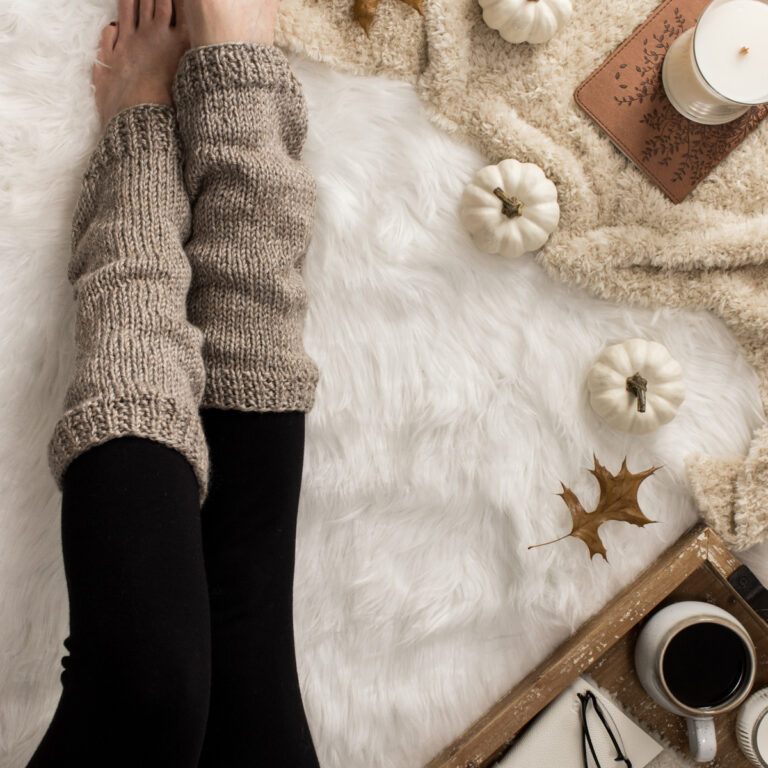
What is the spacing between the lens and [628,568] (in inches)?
34.6

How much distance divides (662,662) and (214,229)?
0.70 metres

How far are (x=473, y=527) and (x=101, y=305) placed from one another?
1.62 feet

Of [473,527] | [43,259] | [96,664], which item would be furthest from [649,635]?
[43,259]

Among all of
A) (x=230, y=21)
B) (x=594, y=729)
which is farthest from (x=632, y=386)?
(x=230, y=21)

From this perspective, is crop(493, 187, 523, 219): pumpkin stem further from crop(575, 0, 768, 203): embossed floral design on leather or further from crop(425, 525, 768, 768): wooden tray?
crop(425, 525, 768, 768): wooden tray

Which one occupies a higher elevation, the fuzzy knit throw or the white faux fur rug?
the fuzzy knit throw

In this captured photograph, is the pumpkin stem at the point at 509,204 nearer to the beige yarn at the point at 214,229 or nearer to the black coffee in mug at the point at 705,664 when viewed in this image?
the beige yarn at the point at 214,229

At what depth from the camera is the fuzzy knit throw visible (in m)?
0.85

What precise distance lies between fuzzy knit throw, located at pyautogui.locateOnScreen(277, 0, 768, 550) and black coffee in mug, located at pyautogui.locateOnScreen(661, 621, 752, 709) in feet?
0.44

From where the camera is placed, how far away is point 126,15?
2.73 ft

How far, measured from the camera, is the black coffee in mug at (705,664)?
78 centimetres

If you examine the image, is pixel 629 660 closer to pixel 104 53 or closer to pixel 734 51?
pixel 734 51

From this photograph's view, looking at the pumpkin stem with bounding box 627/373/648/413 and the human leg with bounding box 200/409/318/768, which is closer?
the human leg with bounding box 200/409/318/768

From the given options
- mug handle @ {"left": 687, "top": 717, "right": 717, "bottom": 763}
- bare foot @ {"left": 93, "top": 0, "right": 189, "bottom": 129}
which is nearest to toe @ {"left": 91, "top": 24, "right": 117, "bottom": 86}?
bare foot @ {"left": 93, "top": 0, "right": 189, "bottom": 129}
